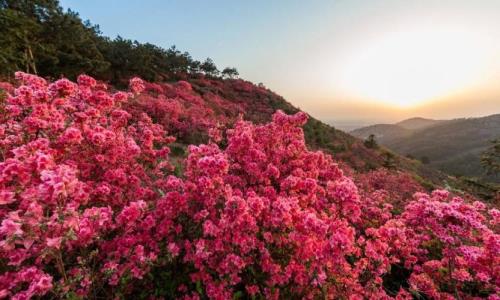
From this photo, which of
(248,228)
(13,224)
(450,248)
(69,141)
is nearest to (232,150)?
(248,228)

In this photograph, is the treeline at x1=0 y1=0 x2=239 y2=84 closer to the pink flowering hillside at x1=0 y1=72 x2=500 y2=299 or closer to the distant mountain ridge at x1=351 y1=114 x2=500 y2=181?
the pink flowering hillside at x1=0 y1=72 x2=500 y2=299

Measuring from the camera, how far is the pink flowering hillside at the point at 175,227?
2.52 m

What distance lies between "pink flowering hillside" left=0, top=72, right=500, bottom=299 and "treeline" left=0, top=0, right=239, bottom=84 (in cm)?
1258

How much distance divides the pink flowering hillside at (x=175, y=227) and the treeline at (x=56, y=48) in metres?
12.6

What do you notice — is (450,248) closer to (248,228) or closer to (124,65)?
(248,228)

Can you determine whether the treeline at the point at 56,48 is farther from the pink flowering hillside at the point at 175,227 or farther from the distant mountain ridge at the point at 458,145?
the distant mountain ridge at the point at 458,145

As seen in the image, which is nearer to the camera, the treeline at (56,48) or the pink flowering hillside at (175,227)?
the pink flowering hillside at (175,227)

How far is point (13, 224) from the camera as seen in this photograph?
7.02ft

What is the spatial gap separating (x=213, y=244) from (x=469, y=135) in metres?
119

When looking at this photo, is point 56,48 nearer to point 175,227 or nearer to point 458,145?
point 175,227

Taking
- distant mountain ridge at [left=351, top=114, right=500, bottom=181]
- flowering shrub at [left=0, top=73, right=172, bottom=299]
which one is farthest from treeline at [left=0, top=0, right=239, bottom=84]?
distant mountain ridge at [left=351, top=114, right=500, bottom=181]

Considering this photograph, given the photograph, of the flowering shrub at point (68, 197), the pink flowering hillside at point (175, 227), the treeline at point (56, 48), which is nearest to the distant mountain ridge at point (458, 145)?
the treeline at point (56, 48)

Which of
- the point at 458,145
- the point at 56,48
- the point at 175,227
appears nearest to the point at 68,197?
the point at 175,227

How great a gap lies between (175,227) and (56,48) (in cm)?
1882
